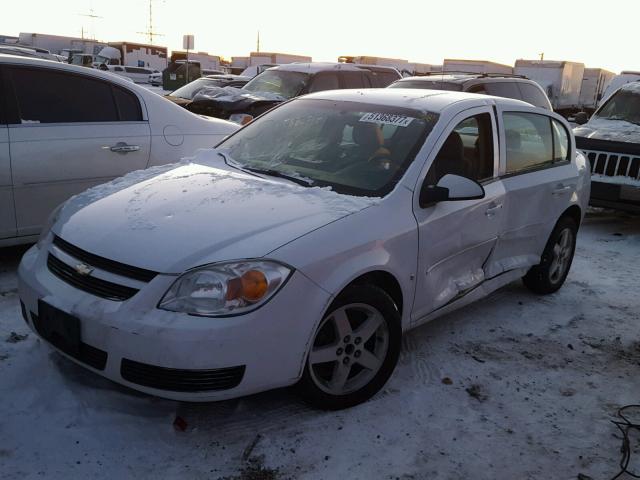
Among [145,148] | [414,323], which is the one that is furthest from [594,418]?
[145,148]

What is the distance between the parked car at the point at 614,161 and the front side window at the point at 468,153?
4042 mm

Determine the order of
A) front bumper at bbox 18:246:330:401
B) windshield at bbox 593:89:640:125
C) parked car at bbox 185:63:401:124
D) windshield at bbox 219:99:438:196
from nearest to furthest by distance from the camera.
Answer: front bumper at bbox 18:246:330:401
windshield at bbox 219:99:438:196
windshield at bbox 593:89:640:125
parked car at bbox 185:63:401:124

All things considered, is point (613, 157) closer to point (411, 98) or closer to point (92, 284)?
point (411, 98)

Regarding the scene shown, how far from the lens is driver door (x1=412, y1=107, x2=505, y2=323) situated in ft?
11.4

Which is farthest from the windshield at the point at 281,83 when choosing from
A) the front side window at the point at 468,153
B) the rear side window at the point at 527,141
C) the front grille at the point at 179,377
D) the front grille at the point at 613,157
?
the front grille at the point at 179,377

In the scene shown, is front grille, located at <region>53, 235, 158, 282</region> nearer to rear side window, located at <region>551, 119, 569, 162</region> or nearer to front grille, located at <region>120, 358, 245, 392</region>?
front grille, located at <region>120, 358, 245, 392</region>

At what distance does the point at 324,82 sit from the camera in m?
11.2

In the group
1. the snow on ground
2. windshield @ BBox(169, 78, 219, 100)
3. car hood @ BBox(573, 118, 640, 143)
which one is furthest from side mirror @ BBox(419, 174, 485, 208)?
windshield @ BBox(169, 78, 219, 100)

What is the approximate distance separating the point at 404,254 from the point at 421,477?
3.61 ft

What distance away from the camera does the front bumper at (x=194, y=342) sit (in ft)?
8.47

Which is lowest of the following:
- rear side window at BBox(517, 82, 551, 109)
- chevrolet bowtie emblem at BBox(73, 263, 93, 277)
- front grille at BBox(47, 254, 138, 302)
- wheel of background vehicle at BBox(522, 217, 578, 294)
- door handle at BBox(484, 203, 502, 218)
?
wheel of background vehicle at BBox(522, 217, 578, 294)

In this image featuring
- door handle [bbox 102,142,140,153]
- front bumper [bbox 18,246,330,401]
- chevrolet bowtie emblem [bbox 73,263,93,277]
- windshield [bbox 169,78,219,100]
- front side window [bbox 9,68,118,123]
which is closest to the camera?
front bumper [bbox 18,246,330,401]

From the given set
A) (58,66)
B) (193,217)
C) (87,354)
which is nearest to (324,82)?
(58,66)

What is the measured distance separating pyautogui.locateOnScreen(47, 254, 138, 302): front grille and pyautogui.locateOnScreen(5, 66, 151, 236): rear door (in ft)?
5.78
